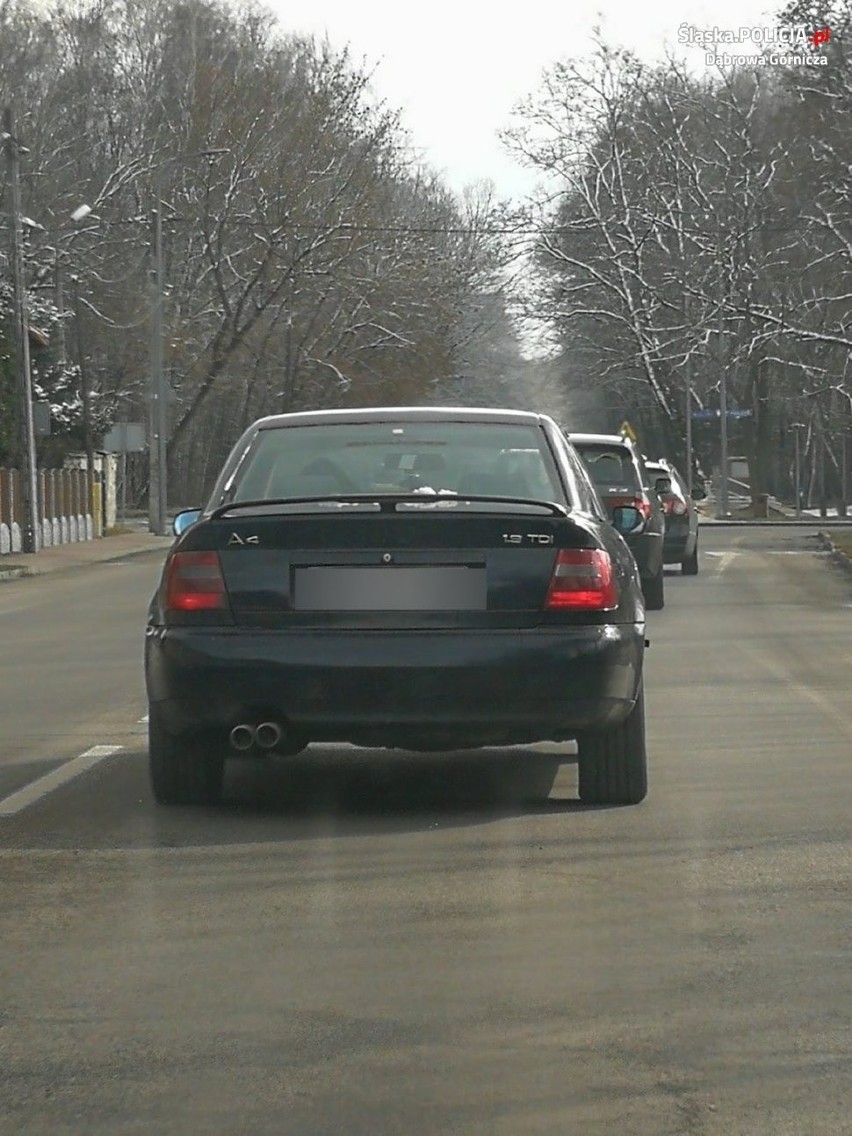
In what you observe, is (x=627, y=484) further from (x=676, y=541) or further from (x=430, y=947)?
(x=430, y=947)

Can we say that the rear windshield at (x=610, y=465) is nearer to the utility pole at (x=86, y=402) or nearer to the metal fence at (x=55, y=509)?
the metal fence at (x=55, y=509)

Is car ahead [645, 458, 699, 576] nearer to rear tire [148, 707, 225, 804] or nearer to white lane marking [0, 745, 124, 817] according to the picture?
white lane marking [0, 745, 124, 817]

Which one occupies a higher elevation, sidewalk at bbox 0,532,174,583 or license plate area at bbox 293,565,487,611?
license plate area at bbox 293,565,487,611

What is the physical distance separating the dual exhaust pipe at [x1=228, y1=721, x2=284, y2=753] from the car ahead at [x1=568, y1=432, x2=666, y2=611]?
524 inches

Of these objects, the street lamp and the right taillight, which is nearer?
the right taillight

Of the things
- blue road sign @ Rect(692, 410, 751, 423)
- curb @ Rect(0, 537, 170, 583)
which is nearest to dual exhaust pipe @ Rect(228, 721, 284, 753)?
curb @ Rect(0, 537, 170, 583)

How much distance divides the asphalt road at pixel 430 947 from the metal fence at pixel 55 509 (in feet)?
103

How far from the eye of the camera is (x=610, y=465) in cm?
2209

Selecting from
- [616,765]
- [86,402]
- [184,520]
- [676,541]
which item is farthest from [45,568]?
[616,765]

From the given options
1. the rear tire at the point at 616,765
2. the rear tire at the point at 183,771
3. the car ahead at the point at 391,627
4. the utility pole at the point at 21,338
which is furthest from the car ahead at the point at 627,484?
the utility pole at the point at 21,338

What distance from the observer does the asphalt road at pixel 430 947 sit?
484 cm

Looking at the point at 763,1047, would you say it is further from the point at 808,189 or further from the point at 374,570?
the point at 808,189

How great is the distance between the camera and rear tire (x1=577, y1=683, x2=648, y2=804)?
895 cm

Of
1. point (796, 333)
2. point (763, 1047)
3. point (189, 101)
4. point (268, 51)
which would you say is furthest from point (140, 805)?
point (268, 51)
